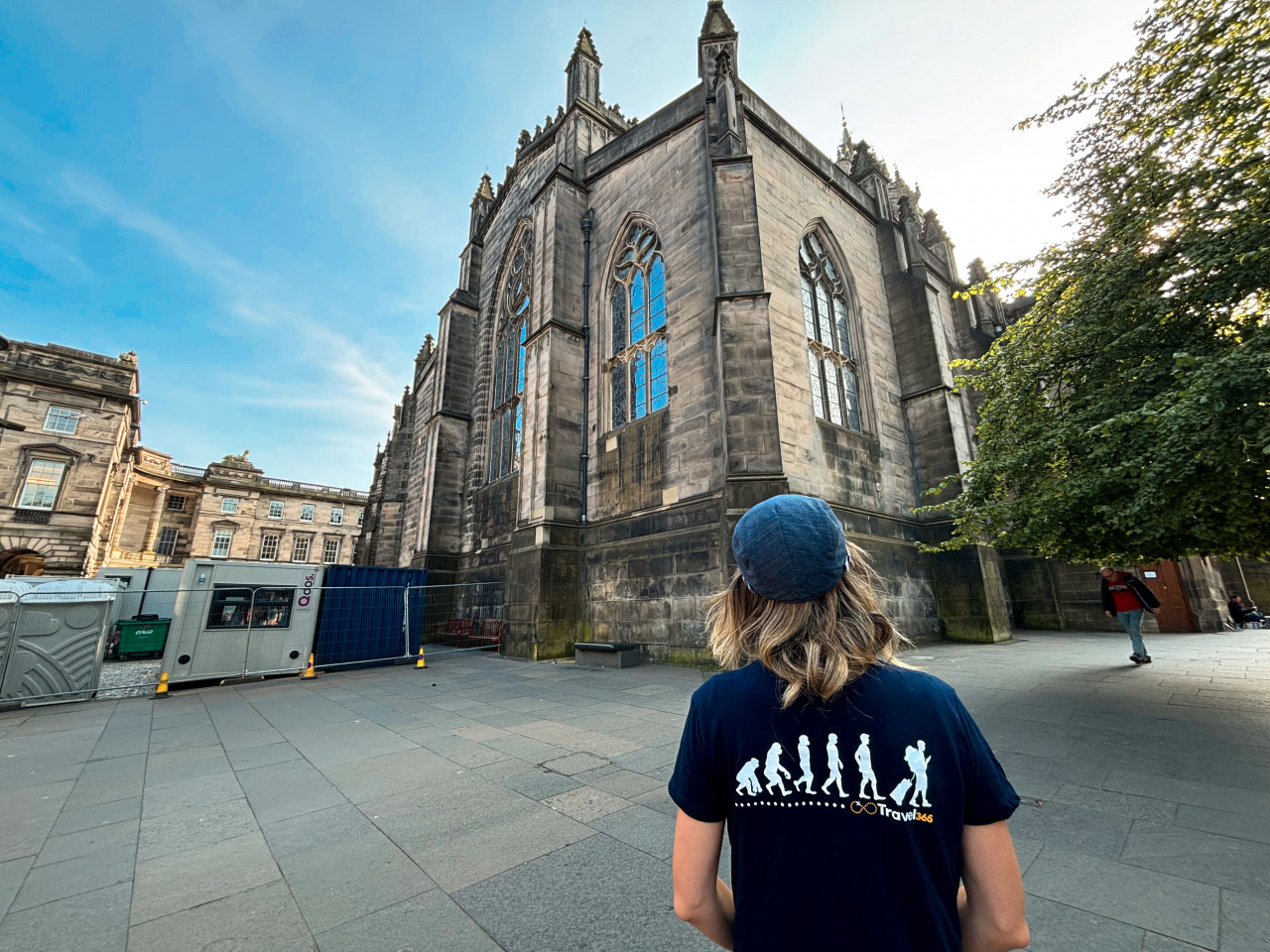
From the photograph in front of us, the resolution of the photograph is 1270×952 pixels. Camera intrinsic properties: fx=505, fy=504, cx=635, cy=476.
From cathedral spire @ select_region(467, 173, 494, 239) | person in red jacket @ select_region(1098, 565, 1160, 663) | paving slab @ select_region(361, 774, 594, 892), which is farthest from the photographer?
cathedral spire @ select_region(467, 173, 494, 239)

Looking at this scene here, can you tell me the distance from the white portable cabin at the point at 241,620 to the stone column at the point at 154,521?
33926 mm

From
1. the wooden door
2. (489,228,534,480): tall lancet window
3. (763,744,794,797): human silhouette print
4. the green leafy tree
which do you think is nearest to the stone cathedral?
(489,228,534,480): tall lancet window

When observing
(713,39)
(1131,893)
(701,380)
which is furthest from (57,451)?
(1131,893)

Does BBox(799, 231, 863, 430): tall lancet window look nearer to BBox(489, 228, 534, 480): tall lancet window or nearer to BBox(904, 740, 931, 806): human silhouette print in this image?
BBox(489, 228, 534, 480): tall lancet window

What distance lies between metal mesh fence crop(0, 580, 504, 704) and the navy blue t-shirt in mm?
10581

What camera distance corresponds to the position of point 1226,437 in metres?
3.95

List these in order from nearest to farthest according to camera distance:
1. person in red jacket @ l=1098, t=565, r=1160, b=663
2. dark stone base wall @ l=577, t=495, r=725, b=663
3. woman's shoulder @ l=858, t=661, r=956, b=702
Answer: woman's shoulder @ l=858, t=661, r=956, b=702, person in red jacket @ l=1098, t=565, r=1160, b=663, dark stone base wall @ l=577, t=495, r=725, b=663

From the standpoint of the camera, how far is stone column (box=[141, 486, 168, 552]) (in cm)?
3359

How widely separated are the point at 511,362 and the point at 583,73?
967cm

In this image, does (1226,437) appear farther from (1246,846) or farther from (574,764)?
(574,764)

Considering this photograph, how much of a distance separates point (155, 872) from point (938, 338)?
16.5 metres

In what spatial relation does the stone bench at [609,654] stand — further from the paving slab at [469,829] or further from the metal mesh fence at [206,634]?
the paving slab at [469,829]

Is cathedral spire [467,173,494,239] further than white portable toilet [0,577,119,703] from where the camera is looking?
Yes

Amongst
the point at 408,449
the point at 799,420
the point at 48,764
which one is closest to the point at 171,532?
the point at 408,449
